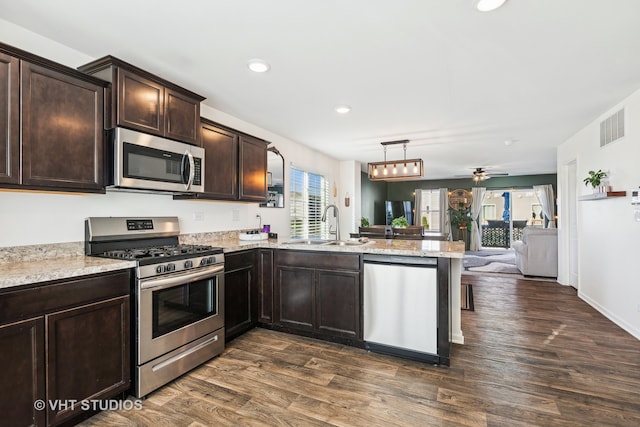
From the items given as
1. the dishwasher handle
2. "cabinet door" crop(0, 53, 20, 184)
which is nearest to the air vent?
the dishwasher handle

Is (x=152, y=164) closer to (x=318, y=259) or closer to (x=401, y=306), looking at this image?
(x=318, y=259)

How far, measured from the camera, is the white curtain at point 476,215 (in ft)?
33.7

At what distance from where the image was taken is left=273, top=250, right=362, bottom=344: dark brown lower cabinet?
287 centimetres

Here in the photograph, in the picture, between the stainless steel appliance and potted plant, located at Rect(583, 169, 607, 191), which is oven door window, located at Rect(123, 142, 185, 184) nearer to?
the stainless steel appliance

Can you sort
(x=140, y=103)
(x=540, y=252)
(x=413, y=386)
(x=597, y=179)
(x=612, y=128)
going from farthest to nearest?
(x=540, y=252) → (x=597, y=179) → (x=612, y=128) → (x=140, y=103) → (x=413, y=386)

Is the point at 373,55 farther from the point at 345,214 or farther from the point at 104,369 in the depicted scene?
the point at 345,214

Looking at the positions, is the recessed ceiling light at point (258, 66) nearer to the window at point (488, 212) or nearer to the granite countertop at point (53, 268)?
the granite countertop at point (53, 268)

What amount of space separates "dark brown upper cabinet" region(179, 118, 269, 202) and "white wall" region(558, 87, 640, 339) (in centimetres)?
404

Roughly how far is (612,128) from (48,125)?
5389mm

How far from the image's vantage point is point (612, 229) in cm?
367

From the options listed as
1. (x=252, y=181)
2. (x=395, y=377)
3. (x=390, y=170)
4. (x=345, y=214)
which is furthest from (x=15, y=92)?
(x=345, y=214)

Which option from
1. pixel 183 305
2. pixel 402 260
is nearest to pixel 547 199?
pixel 402 260

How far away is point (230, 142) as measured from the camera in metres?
3.44

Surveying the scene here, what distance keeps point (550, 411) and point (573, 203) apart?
4.49 m
